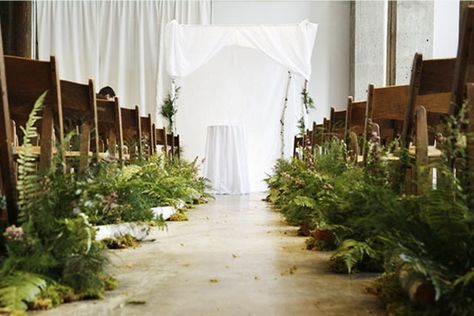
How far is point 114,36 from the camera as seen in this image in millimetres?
13336

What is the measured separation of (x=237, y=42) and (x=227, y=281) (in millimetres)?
8176

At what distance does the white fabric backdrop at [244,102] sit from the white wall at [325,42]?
88 centimetres

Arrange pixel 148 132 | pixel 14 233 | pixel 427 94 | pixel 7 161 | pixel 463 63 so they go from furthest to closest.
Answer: pixel 148 132 → pixel 427 94 → pixel 7 161 → pixel 463 63 → pixel 14 233

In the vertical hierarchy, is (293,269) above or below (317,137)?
below

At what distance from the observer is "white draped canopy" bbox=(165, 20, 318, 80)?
10.2 metres

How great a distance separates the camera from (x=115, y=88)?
43.4ft

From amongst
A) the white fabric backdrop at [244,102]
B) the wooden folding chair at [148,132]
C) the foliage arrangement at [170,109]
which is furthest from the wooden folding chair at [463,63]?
the white fabric backdrop at [244,102]

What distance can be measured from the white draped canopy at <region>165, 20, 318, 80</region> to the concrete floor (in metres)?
6.71

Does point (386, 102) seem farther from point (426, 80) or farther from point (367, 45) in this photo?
point (367, 45)

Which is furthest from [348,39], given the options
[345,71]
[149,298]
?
[149,298]

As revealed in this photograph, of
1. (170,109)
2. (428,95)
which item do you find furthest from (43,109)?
(170,109)

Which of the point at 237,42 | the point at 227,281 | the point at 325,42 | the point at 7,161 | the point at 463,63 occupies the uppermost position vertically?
the point at 325,42

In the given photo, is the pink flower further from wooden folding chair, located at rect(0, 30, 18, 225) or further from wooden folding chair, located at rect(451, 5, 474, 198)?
wooden folding chair, located at rect(451, 5, 474, 198)

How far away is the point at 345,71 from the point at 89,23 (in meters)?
5.13
